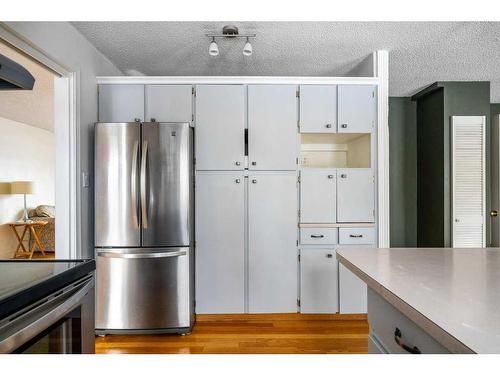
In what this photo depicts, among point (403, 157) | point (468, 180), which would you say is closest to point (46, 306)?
point (468, 180)

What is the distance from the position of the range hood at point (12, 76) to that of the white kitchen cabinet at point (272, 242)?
189 centimetres

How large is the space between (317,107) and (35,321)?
106 inches

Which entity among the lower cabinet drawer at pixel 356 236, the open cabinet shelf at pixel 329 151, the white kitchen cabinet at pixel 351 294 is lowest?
the white kitchen cabinet at pixel 351 294

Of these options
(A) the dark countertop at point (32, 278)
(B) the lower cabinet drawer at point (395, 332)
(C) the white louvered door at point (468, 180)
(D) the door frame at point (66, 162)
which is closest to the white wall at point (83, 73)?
(D) the door frame at point (66, 162)

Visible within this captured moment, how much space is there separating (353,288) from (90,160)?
265 cm

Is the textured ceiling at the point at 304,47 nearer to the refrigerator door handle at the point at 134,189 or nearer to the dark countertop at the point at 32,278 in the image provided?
the refrigerator door handle at the point at 134,189

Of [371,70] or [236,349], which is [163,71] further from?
[236,349]

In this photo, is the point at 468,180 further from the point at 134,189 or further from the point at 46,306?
the point at 46,306

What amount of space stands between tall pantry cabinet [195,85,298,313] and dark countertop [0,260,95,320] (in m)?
1.71

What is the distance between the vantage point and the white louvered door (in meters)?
4.06

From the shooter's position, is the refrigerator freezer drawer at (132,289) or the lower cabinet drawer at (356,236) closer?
the refrigerator freezer drawer at (132,289)

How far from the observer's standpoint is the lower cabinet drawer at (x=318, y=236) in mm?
2984

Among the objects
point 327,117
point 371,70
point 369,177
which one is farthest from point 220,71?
point 369,177
